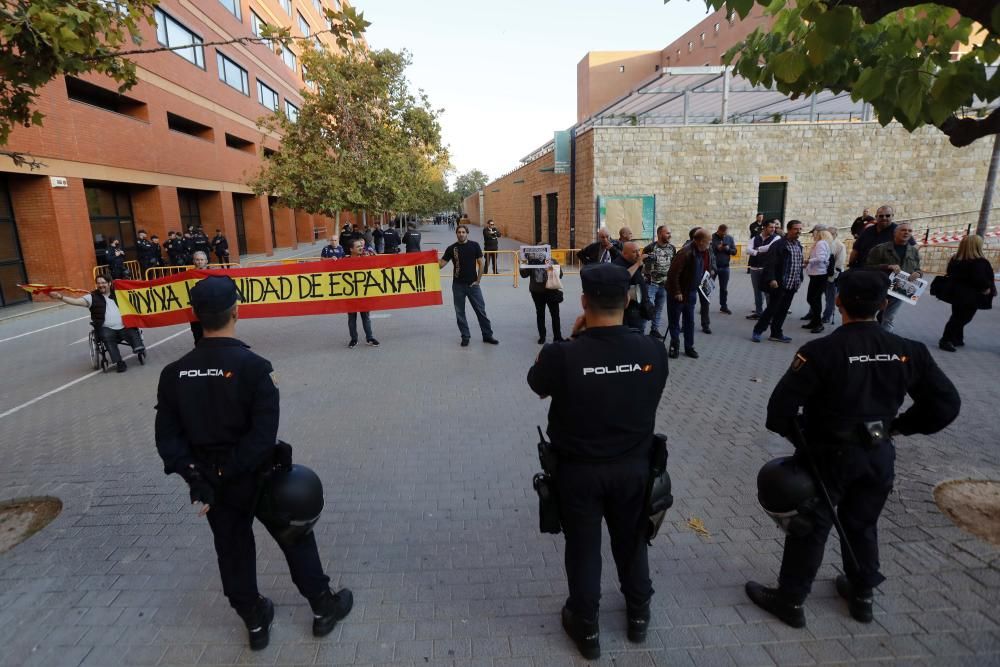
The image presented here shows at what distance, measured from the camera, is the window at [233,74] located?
84.0 ft

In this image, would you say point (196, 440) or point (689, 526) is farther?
point (689, 526)

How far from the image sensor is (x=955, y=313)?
8.16 meters

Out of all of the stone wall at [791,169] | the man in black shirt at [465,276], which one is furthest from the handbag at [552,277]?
the stone wall at [791,169]

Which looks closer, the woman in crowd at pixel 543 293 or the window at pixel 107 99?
the woman in crowd at pixel 543 293

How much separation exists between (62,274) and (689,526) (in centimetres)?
1825

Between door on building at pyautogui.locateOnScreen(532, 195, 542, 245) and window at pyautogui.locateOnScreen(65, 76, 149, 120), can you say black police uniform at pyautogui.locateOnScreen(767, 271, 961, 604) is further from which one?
door on building at pyautogui.locateOnScreen(532, 195, 542, 245)

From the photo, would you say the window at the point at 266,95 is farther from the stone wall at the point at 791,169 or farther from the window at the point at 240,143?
the stone wall at the point at 791,169

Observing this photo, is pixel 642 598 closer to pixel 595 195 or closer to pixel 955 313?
pixel 955 313

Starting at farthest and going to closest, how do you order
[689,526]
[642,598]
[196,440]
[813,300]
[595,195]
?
[595,195] → [813,300] → [689,526] → [642,598] → [196,440]

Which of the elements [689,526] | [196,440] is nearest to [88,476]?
[196,440]

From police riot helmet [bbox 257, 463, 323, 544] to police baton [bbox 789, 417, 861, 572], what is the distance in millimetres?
2433

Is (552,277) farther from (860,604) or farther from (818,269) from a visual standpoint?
(860,604)

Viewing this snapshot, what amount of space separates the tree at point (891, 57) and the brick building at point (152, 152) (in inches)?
257

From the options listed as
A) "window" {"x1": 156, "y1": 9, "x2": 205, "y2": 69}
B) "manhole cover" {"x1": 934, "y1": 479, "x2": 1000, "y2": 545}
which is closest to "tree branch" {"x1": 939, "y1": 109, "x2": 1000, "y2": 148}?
"manhole cover" {"x1": 934, "y1": 479, "x2": 1000, "y2": 545}
